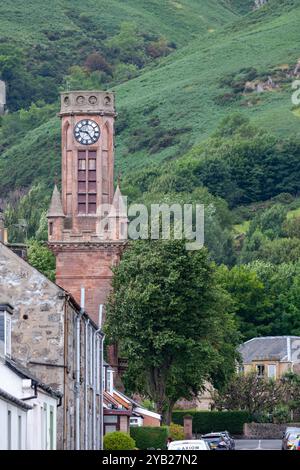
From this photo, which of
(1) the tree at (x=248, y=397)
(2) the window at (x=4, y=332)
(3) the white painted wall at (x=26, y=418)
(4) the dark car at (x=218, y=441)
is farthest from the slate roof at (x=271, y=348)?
(2) the window at (x=4, y=332)

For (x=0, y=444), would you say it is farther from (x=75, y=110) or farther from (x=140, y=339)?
(x=75, y=110)

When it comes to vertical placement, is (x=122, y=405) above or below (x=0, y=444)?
above

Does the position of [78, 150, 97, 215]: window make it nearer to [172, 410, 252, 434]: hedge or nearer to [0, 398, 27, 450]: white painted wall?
[172, 410, 252, 434]: hedge

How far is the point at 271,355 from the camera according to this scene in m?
144

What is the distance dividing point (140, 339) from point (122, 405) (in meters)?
14.1

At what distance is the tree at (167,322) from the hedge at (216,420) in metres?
16.7

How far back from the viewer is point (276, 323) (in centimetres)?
15212

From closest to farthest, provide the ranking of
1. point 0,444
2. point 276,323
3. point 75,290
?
point 0,444 < point 75,290 < point 276,323

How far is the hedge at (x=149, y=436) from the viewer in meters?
80.8

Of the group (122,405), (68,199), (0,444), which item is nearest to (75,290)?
(68,199)

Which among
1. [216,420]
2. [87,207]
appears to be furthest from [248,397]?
[87,207]

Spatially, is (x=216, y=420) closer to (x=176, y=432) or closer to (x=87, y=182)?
(x=87, y=182)

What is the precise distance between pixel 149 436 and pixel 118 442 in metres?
16.4

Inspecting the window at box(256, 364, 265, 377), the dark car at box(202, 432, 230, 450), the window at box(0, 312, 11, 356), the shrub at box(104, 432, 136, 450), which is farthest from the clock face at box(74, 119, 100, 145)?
the window at box(0, 312, 11, 356)
